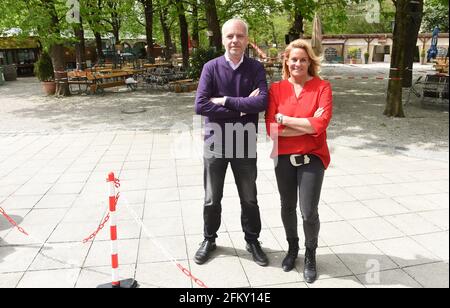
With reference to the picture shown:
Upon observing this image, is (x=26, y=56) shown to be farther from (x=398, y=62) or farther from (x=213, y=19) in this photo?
(x=398, y=62)

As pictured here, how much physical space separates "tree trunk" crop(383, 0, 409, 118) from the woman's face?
321 inches

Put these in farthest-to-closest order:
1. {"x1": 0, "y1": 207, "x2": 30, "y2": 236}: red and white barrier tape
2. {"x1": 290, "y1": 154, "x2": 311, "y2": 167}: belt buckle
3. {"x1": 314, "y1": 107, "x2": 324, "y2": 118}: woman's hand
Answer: {"x1": 0, "y1": 207, "x2": 30, "y2": 236}: red and white barrier tape
{"x1": 290, "y1": 154, "x2": 311, "y2": 167}: belt buckle
{"x1": 314, "y1": 107, "x2": 324, "y2": 118}: woman's hand

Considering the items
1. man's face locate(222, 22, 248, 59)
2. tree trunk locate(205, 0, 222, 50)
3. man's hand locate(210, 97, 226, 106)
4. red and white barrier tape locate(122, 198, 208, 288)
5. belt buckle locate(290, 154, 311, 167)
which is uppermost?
tree trunk locate(205, 0, 222, 50)

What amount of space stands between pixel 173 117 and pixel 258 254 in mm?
8397

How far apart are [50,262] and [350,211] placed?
11.6ft

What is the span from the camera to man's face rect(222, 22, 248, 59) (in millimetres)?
3184

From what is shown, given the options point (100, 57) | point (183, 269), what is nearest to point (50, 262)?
point (183, 269)

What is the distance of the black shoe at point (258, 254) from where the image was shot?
3.69m

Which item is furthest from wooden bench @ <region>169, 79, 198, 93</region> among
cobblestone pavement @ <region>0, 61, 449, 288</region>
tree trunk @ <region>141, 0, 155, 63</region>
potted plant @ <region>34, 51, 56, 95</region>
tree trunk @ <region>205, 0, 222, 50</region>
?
tree trunk @ <region>141, 0, 155, 63</region>

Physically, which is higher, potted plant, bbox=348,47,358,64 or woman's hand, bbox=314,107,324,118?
potted plant, bbox=348,47,358,64

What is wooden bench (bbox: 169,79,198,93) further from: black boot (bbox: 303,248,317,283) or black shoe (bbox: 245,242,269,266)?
black boot (bbox: 303,248,317,283)
